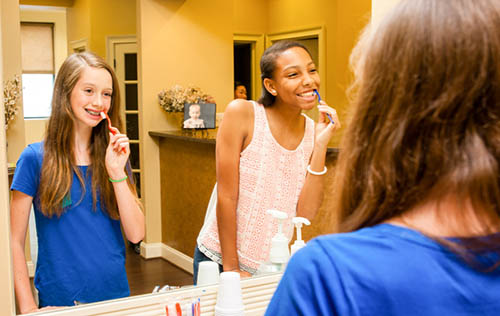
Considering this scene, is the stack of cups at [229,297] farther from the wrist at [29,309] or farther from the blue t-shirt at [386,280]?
the blue t-shirt at [386,280]

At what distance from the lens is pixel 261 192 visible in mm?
1194

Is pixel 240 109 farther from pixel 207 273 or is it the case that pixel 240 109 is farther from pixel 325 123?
pixel 207 273

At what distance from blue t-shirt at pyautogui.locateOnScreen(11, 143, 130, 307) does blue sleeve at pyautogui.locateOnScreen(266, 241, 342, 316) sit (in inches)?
28.3

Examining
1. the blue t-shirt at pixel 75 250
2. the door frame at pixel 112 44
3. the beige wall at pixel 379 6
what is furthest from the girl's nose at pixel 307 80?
the blue t-shirt at pixel 75 250

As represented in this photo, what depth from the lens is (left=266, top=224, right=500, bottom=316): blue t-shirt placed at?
388 mm

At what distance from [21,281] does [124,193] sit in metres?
0.26

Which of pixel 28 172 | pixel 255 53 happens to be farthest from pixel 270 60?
pixel 28 172

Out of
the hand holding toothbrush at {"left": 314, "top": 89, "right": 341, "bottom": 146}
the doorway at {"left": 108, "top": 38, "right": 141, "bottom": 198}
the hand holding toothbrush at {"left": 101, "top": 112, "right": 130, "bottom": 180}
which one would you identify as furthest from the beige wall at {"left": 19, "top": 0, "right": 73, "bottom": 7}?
the hand holding toothbrush at {"left": 314, "top": 89, "right": 341, "bottom": 146}

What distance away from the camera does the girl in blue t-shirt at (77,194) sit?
97 centimetres

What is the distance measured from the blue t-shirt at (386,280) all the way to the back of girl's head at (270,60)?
799 millimetres

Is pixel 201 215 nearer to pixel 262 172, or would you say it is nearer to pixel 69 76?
pixel 262 172

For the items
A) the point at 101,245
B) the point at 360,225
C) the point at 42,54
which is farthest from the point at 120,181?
the point at 360,225

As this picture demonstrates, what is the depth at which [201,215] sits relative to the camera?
1161mm

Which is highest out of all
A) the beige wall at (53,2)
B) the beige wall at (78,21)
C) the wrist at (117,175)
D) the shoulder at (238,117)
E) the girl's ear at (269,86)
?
the beige wall at (53,2)
